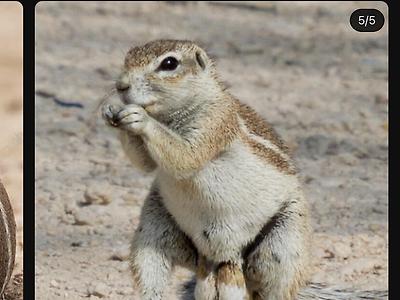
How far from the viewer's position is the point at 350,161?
21.1ft

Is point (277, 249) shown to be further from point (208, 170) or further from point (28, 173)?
point (28, 173)

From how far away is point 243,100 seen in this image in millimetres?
7059

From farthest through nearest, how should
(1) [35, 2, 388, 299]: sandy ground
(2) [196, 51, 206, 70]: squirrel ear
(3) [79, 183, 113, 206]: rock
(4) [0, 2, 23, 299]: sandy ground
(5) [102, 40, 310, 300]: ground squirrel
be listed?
(4) [0, 2, 23, 299]: sandy ground
(3) [79, 183, 113, 206]: rock
(1) [35, 2, 388, 299]: sandy ground
(2) [196, 51, 206, 70]: squirrel ear
(5) [102, 40, 310, 300]: ground squirrel

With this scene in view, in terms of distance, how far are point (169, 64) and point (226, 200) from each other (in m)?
0.49

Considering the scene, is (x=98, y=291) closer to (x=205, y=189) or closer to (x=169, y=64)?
(x=205, y=189)

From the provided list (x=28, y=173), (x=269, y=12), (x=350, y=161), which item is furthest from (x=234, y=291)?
(x=269, y=12)

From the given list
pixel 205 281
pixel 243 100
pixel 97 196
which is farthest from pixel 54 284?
Result: pixel 243 100

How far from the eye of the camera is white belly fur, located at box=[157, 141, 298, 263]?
164 inches

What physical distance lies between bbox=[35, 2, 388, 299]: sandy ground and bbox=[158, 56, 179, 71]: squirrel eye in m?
1.13

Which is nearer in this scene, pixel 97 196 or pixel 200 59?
pixel 200 59

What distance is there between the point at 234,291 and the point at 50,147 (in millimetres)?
2547

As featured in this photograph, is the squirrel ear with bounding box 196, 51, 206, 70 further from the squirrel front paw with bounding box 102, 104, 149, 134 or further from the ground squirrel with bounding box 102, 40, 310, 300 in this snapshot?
the squirrel front paw with bounding box 102, 104, 149, 134

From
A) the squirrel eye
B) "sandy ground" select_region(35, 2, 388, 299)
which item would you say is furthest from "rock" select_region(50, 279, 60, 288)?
the squirrel eye

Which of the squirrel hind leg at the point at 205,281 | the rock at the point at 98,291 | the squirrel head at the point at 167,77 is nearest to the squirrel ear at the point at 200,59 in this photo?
the squirrel head at the point at 167,77
